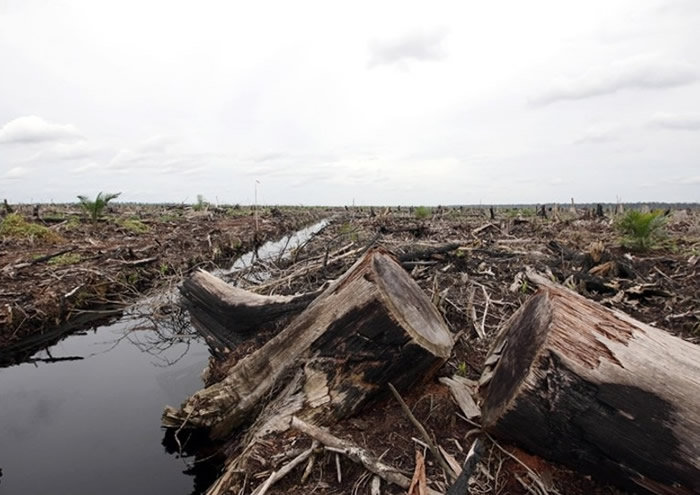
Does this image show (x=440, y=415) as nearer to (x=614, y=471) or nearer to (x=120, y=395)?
(x=614, y=471)

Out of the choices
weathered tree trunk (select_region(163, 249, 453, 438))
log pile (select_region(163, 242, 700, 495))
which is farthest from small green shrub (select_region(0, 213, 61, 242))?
weathered tree trunk (select_region(163, 249, 453, 438))

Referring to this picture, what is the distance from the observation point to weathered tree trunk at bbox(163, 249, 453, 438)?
2.83 metres

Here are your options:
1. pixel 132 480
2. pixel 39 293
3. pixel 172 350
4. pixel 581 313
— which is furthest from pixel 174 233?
pixel 581 313

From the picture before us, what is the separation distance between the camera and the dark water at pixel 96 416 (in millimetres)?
3561

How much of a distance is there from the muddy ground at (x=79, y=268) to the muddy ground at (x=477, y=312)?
10.4 feet

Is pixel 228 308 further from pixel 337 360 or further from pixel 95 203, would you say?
pixel 95 203

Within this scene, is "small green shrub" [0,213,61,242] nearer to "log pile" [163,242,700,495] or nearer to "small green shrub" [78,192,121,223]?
"small green shrub" [78,192,121,223]

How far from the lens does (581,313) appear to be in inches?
89.3

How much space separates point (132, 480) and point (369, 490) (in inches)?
96.9

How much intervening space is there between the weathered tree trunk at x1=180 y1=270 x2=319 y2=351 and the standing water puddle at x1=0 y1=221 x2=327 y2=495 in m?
1.16

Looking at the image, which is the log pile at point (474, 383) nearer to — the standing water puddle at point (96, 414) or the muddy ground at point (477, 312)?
the muddy ground at point (477, 312)

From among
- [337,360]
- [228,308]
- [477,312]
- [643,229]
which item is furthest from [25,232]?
[643,229]

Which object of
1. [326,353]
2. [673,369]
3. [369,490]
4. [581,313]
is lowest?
[369,490]

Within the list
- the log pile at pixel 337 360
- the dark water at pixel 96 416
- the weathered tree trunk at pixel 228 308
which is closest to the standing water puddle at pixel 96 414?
the dark water at pixel 96 416
